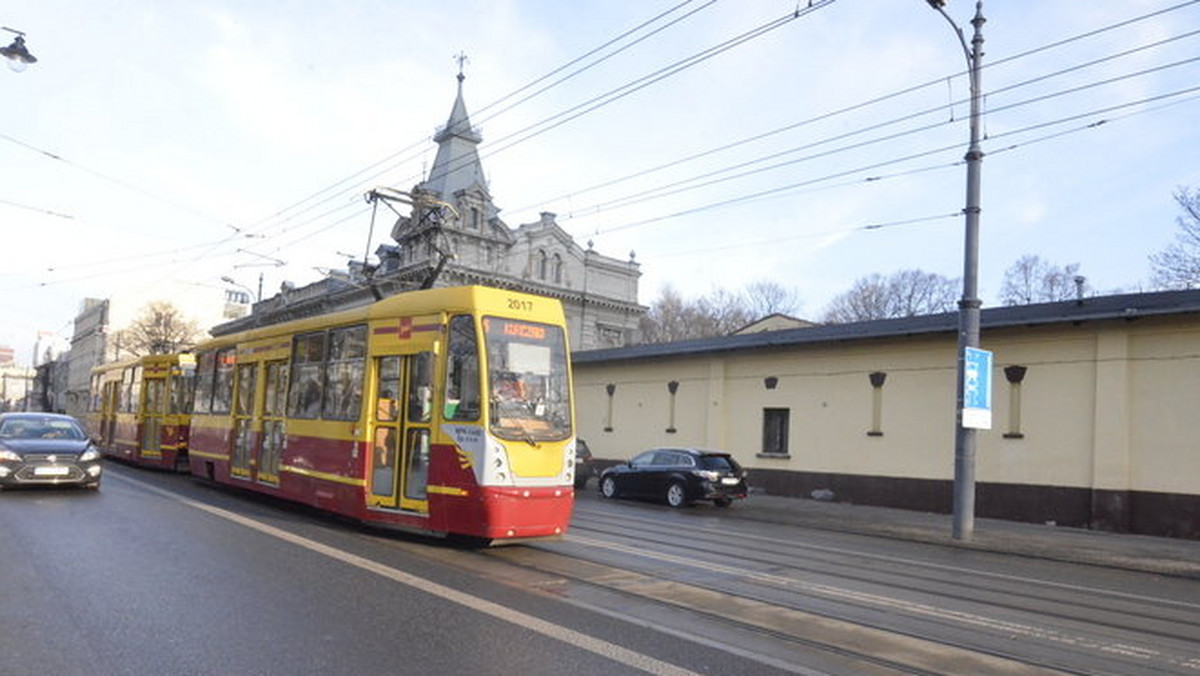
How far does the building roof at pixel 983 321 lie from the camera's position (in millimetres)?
17391

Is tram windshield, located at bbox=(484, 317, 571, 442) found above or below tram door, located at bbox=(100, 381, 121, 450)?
above

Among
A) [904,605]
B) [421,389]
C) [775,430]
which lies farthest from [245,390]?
[775,430]

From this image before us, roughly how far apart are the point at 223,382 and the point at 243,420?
168cm

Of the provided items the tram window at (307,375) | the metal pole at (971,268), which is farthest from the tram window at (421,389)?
the metal pole at (971,268)

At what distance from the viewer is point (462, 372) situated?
10320mm

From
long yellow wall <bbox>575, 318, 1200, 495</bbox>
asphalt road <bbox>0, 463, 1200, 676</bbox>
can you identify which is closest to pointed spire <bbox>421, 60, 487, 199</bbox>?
long yellow wall <bbox>575, 318, 1200, 495</bbox>

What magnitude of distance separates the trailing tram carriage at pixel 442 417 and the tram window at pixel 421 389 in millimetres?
21

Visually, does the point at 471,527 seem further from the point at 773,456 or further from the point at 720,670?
the point at 773,456

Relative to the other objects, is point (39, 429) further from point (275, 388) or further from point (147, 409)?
point (147, 409)

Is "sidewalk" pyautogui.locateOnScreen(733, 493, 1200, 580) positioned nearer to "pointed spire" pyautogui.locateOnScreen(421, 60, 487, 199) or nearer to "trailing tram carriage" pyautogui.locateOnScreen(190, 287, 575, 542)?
"trailing tram carriage" pyautogui.locateOnScreen(190, 287, 575, 542)

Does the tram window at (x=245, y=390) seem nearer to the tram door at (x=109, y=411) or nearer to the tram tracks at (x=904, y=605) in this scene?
the tram tracks at (x=904, y=605)

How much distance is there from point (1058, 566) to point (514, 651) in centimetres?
1004

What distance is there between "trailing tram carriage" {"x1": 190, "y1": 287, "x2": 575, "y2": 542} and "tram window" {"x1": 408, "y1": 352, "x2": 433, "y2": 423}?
21 millimetres

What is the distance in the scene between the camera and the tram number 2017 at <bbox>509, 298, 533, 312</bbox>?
10789mm
